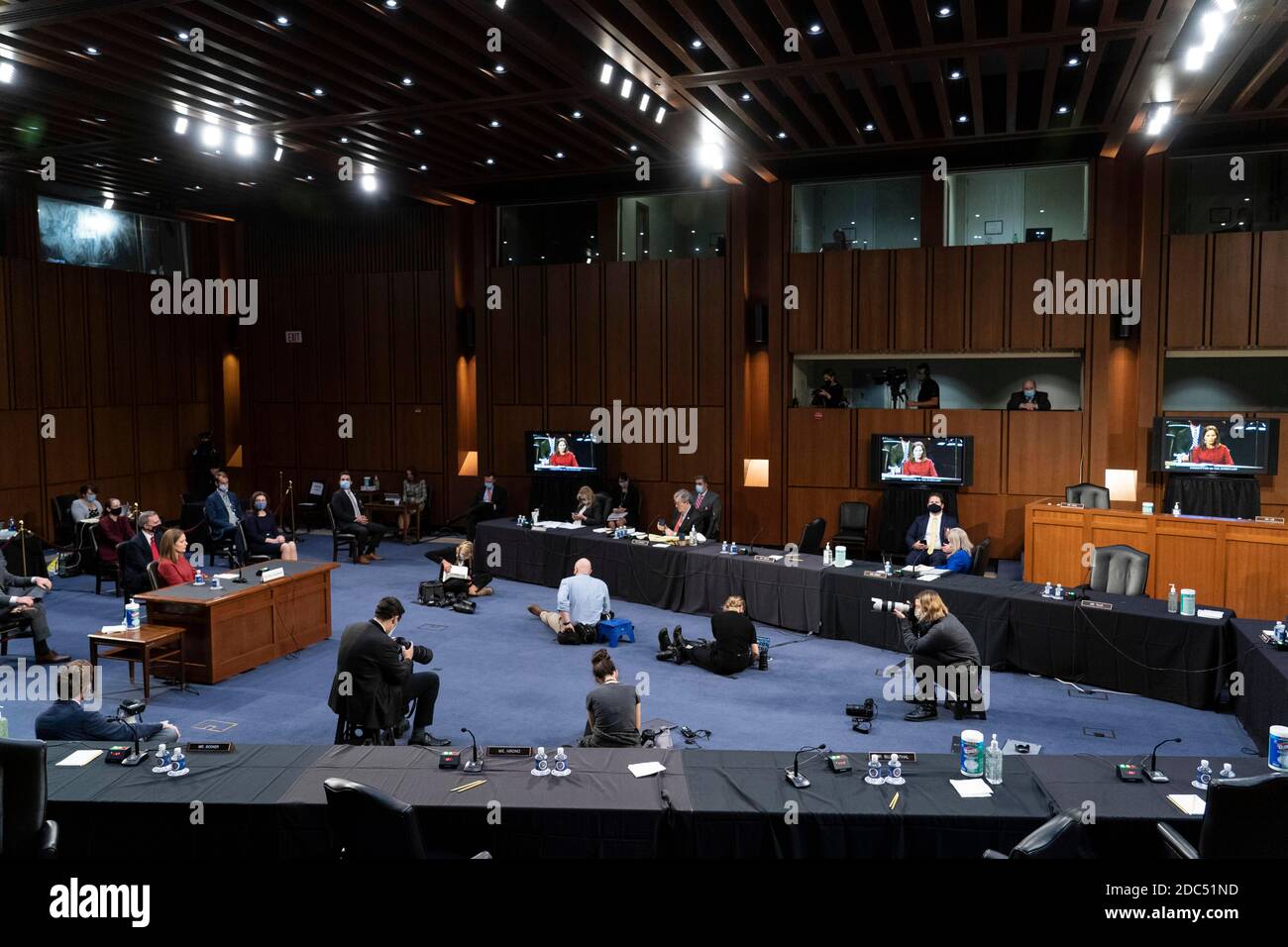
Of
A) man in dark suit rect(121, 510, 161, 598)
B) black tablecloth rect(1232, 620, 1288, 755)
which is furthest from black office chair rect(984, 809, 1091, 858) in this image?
man in dark suit rect(121, 510, 161, 598)

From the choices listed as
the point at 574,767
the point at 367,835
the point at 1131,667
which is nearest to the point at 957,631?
the point at 1131,667

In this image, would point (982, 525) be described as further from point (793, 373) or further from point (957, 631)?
point (957, 631)

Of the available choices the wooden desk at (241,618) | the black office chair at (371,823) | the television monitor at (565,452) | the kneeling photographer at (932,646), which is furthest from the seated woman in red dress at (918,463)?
the black office chair at (371,823)

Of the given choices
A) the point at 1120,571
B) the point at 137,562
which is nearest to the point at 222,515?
the point at 137,562

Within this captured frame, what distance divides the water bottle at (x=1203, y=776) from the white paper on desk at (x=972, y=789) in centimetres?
99

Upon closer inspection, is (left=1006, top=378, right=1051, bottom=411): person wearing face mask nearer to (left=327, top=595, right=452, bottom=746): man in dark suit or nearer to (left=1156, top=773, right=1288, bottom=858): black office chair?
(left=327, top=595, right=452, bottom=746): man in dark suit

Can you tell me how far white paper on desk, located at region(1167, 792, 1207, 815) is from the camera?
14.2ft

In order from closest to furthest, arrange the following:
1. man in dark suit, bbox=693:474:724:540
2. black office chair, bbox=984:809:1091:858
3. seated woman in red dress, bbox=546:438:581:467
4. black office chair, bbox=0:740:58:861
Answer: black office chair, bbox=984:809:1091:858 < black office chair, bbox=0:740:58:861 < man in dark suit, bbox=693:474:724:540 < seated woman in red dress, bbox=546:438:581:467

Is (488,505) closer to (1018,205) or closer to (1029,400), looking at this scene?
(1029,400)

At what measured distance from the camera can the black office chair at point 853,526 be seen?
524 inches

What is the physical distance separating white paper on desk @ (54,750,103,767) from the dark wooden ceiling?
598 cm

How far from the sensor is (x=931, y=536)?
1177cm

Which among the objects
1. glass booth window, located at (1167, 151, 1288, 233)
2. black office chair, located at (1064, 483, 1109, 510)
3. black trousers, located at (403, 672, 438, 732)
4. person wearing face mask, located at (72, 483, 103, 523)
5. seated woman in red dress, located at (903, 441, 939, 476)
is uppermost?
glass booth window, located at (1167, 151, 1288, 233)

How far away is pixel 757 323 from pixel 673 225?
7.31ft
